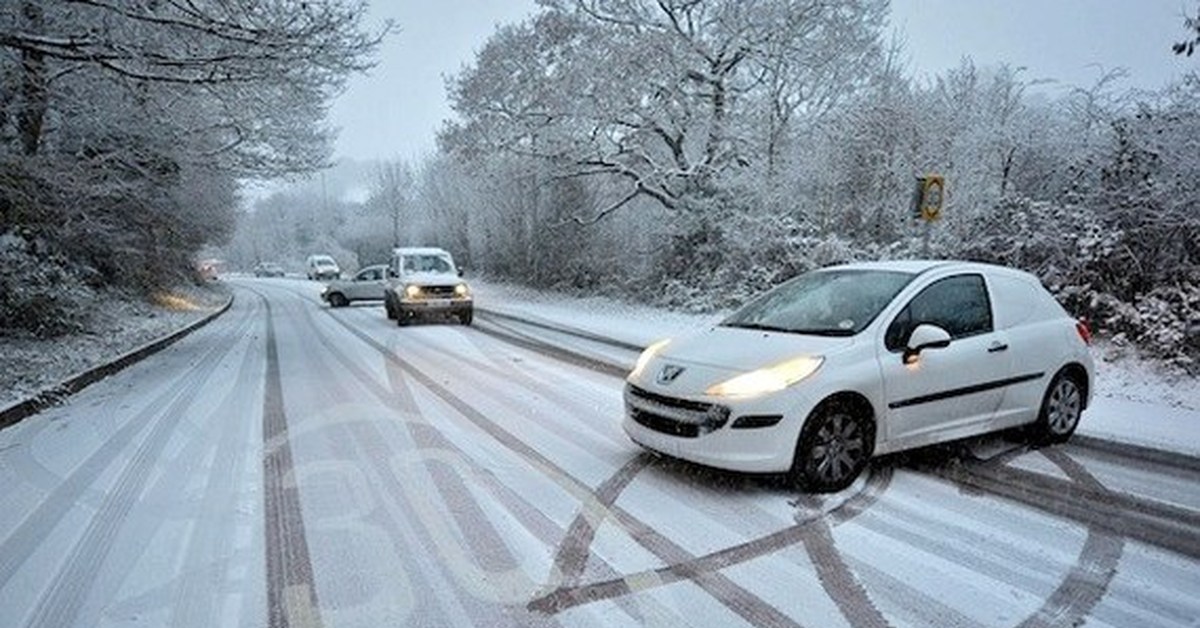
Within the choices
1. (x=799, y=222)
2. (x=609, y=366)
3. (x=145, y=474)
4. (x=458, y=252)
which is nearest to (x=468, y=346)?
(x=609, y=366)

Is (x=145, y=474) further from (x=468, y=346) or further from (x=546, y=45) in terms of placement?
(x=546, y=45)

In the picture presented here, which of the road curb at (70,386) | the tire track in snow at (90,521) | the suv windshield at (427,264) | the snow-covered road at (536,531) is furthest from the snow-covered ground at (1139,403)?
the road curb at (70,386)

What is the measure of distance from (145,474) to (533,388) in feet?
13.6

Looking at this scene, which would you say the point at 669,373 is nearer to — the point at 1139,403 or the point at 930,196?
the point at 1139,403

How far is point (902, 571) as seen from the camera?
11.6 feet

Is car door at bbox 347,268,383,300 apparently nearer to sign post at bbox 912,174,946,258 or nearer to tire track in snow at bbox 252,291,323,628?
tire track in snow at bbox 252,291,323,628

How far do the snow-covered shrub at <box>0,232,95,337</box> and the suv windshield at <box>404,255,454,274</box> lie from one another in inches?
264

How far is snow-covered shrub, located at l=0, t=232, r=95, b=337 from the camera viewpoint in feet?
35.8

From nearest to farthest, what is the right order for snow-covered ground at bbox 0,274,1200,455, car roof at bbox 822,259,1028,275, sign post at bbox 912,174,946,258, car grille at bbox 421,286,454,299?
car roof at bbox 822,259,1028,275
snow-covered ground at bbox 0,274,1200,455
sign post at bbox 912,174,946,258
car grille at bbox 421,286,454,299

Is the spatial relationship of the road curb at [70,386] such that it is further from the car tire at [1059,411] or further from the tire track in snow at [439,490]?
the car tire at [1059,411]

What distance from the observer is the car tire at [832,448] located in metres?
4.50

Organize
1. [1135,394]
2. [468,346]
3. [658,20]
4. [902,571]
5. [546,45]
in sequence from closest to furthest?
[902,571]
[1135,394]
[468,346]
[658,20]
[546,45]

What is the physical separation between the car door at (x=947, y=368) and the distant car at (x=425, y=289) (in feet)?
42.4

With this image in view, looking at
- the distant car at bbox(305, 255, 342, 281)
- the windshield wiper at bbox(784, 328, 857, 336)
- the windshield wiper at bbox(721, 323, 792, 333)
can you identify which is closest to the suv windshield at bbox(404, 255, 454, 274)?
the windshield wiper at bbox(721, 323, 792, 333)
